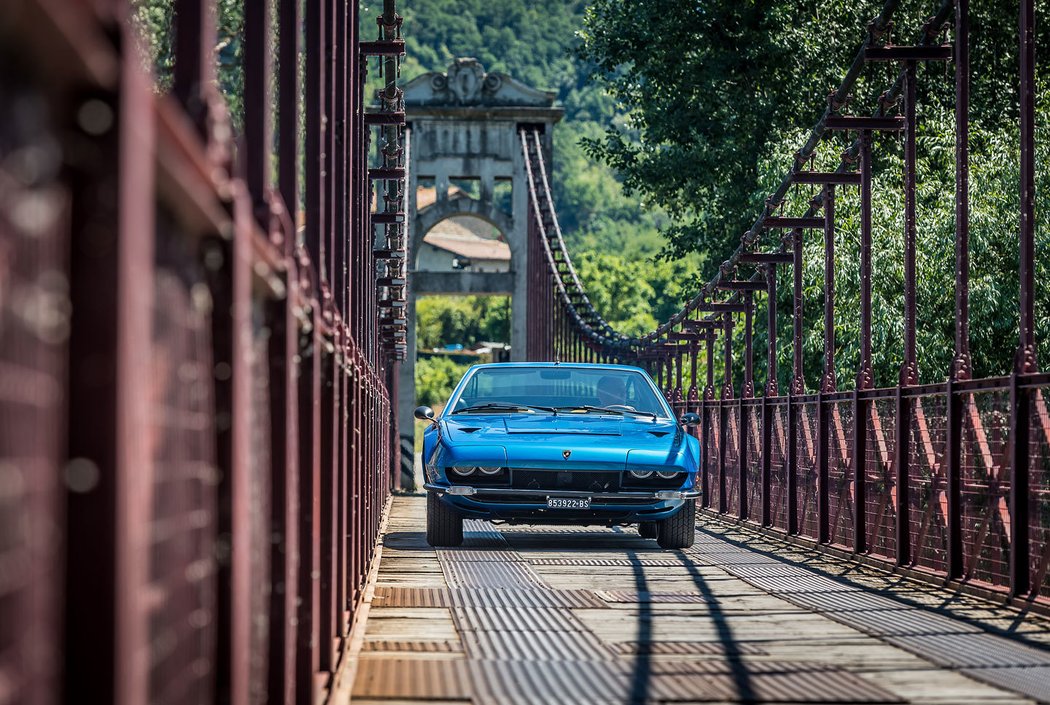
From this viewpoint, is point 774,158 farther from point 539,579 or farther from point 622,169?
point 539,579

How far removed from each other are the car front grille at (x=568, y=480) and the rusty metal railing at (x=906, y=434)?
1562 mm

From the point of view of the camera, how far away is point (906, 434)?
1049 cm

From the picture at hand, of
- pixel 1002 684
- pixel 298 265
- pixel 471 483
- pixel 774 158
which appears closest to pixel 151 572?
pixel 298 265

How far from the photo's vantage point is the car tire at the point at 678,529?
12.2 meters

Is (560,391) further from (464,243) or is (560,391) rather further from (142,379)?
(464,243)

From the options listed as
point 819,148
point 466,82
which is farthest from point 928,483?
point 466,82

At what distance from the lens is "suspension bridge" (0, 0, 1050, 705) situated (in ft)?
5.80

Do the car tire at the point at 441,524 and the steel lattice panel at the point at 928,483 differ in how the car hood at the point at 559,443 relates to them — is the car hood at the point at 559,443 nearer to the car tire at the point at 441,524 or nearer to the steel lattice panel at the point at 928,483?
the car tire at the point at 441,524

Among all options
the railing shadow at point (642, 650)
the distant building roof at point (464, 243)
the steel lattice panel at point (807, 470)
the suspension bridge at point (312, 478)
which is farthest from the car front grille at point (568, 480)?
the distant building roof at point (464, 243)

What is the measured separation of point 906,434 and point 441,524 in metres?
3.31

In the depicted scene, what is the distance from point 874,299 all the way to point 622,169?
10.6 m

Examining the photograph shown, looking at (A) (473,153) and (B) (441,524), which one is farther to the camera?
(A) (473,153)

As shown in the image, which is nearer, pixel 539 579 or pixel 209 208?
pixel 209 208

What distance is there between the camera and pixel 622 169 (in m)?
33.2
